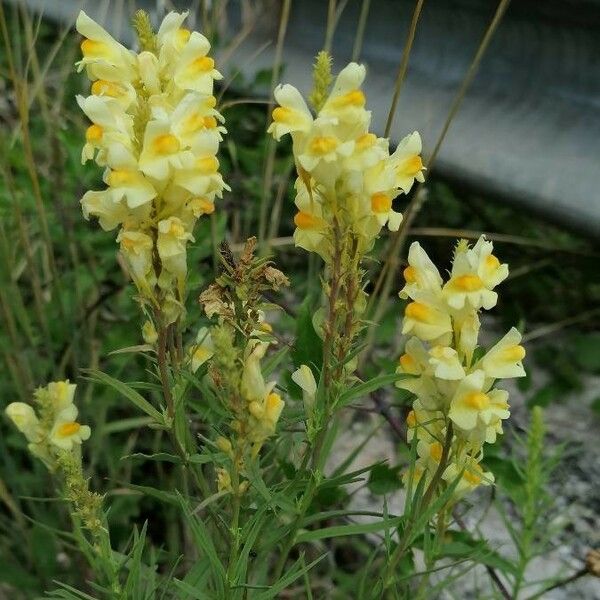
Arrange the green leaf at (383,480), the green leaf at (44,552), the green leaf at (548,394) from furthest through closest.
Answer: the green leaf at (548,394) < the green leaf at (44,552) < the green leaf at (383,480)

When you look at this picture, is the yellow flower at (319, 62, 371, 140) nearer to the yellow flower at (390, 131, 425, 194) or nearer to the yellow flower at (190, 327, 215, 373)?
the yellow flower at (390, 131, 425, 194)

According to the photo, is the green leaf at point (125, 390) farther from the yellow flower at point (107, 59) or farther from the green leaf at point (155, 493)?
the yellow flower at point (107, 59)

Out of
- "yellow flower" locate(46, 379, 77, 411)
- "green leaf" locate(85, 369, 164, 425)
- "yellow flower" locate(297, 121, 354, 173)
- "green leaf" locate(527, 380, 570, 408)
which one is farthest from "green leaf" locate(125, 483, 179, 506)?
"green leaf" locate(527, 380, 570, 408)

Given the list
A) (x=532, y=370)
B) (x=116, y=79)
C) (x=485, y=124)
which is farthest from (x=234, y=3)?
(x=116, y=79)

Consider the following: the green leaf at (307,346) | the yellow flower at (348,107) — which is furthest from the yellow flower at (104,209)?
the green leaf at (307,346)

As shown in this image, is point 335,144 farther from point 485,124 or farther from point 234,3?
point 234,3

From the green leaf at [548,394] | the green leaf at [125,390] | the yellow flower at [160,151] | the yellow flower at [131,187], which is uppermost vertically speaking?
the yellow flower at [160,151]
